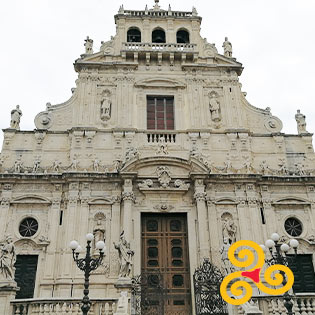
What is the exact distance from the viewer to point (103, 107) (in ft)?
62.2

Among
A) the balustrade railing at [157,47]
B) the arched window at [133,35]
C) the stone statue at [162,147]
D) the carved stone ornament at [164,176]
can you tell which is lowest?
the carved stone ornament at [164,176]

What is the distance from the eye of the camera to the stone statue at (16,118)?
18.4 metres

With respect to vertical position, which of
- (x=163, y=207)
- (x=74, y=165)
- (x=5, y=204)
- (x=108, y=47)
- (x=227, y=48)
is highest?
(x=227, y=48)

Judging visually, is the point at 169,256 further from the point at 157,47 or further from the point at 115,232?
the point at 157,47

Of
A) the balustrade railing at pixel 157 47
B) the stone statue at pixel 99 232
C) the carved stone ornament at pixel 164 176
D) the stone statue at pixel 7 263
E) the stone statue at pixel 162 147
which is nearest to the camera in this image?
the stone statue at pixel 7 263

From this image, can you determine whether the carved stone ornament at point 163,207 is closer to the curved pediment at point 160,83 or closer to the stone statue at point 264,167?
the stone statue at point 264,167

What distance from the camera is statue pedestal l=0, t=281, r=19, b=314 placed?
1184cm

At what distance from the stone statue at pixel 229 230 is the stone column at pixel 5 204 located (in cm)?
895

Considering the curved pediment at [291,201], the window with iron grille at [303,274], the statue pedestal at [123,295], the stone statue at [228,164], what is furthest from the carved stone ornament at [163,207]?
the window with iron grille at [303,274]

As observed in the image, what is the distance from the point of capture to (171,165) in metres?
17.4

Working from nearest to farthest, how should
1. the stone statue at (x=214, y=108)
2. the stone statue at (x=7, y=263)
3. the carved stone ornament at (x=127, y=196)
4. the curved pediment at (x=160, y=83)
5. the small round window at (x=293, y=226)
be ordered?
the stone statue at (x=7, y=263) < the carved stone ornament at (x=127, y=196) < the small round window at (x=293, y=226) < the stone statue at (x=214, y=108) < the curved pediment at (x=160, y=83)

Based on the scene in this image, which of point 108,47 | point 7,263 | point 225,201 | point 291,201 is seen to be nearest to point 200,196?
point 225,201

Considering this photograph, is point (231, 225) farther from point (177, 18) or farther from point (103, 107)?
point (177, 18)

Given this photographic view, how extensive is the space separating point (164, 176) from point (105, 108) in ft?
15.1
